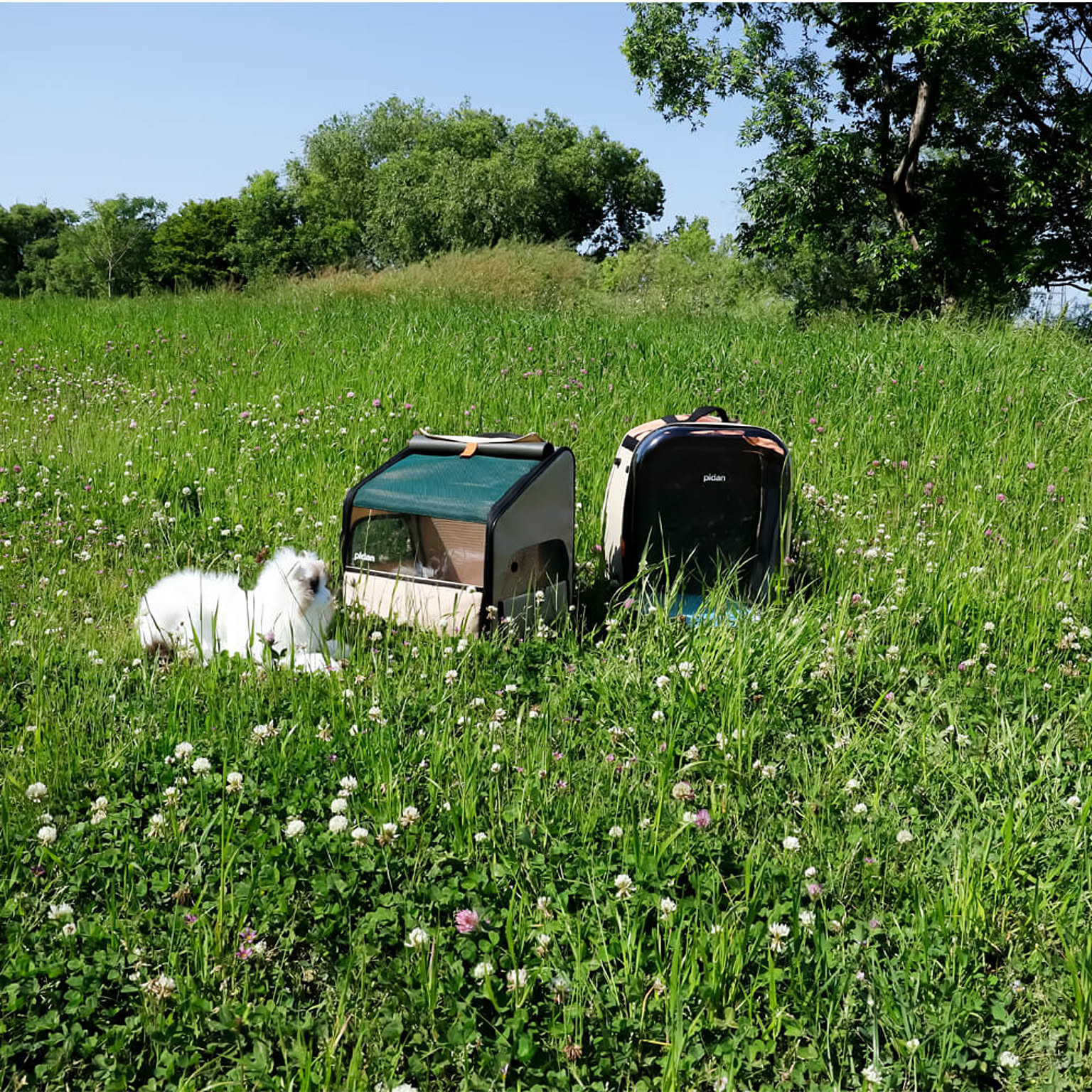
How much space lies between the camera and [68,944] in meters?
2.10

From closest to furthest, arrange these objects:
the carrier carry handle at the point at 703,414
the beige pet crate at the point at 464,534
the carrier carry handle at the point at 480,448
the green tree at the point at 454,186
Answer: the beige pet crate at the point at 464,534 → the carrier carry handle at the point at 480,448 → the carrier carry handle at the point at 703,414 → the green tree at the point at 454,186

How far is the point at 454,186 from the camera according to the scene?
160ft

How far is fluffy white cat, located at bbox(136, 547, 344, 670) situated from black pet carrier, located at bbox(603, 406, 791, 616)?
4.82 ft

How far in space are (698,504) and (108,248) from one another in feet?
211

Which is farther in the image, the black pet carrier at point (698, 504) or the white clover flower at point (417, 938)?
the black pet carrier at point (698, 504)

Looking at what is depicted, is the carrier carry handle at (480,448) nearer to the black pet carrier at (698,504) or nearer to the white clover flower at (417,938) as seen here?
the black pet carrier at (698,504)

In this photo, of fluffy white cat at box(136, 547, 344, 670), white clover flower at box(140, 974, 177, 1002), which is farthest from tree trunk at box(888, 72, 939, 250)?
white clover flower at box(140, 974, 177, 1002)

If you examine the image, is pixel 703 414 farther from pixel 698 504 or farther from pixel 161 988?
pixel 161 988

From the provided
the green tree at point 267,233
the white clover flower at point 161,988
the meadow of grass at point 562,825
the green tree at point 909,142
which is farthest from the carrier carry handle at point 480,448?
the green tree at point 267,233

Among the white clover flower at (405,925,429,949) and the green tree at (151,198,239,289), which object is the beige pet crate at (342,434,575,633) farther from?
the green tree at (151,198,239,289)

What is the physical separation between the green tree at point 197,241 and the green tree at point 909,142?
141 ft

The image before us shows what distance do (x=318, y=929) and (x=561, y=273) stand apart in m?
17.3

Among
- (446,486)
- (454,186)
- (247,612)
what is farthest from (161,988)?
(454,186)

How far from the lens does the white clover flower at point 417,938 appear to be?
208 centimetres
